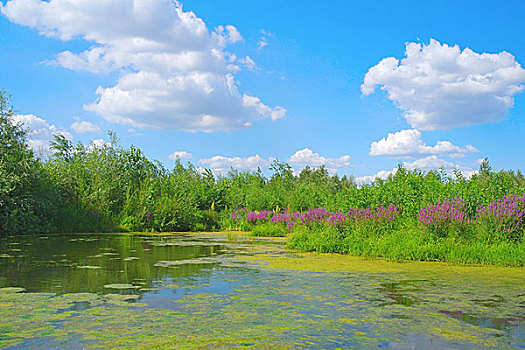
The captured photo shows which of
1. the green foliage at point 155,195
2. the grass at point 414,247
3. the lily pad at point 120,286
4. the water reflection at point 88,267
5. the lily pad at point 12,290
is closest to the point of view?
the lily pad at point 12,290

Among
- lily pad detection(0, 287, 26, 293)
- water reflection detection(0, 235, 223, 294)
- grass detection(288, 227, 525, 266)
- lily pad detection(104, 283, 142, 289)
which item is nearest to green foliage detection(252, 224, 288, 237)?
grass detection(288, 227, 525, 266)

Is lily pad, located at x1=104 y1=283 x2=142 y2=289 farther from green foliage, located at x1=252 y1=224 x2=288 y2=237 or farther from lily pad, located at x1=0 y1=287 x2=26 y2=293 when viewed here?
green foliage, located at x1=252 y1=224 x2=288 y2=237

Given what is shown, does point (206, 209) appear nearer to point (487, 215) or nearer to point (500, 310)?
point (487, 215)

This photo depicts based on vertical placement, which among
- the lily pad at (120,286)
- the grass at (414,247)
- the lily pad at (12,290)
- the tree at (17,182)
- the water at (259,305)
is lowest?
the water at (259,305)

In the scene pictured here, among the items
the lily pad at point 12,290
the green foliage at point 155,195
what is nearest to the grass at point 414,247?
the green foliage at point 155,195

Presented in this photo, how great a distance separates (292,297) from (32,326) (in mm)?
2656

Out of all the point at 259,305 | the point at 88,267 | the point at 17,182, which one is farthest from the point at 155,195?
the point at 259,305

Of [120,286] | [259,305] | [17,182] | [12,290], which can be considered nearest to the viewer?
[259,305]

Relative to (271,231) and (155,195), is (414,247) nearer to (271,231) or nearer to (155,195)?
(271,231)

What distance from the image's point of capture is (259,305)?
464 cm

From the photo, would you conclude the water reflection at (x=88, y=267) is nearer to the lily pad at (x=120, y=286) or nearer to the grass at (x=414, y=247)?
the lily pad at (x=120, y=286)

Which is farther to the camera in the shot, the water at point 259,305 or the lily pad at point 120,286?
the lily pad at point 120,286

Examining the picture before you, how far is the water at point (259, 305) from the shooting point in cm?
350

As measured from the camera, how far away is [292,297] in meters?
5.04
